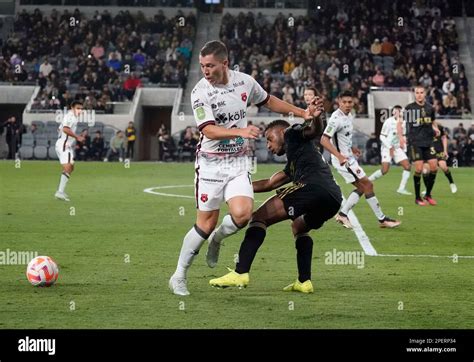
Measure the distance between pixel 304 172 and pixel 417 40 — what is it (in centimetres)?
4018

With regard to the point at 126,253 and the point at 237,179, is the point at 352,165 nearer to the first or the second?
the point at 126,253

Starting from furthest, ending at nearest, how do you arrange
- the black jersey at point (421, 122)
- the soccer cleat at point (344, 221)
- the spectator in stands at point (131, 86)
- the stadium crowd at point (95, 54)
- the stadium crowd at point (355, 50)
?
the stadium crowd at point (95, 54)
the spectator in stands at point (131, 86)
the stadium crowd at point (355, 50)
the black jersey at point (421, 122)
the soccer cleat at point (344, 221)

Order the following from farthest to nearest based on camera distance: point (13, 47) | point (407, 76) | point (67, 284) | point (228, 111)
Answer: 1. point (13, 47)
2. point (407, 76)
3. point (67, 284)
4. point (228, 111)

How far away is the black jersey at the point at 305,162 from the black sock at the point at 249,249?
0.79 metres

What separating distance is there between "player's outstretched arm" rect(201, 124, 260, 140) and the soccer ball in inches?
90.9

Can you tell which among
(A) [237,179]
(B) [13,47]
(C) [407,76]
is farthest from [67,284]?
(B) [13,47]

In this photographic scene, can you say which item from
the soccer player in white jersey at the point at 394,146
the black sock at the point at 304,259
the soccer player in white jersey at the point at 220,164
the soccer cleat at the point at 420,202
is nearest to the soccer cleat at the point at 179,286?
the soccer player in white jersey at the point at 220,164

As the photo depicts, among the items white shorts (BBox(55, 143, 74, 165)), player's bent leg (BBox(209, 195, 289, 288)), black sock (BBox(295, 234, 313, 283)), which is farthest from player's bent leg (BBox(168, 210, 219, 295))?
white shorts (BBox(55, 143, 74, 165))

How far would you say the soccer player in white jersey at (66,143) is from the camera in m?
22.8

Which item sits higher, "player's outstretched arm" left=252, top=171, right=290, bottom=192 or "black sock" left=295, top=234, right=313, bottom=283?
"player's outstretched arm" left=252, top=171, right=290, bottom=192

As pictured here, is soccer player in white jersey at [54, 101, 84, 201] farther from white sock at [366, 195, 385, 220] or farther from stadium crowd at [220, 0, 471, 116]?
stadium crowd at [220, 0, 471, 116]

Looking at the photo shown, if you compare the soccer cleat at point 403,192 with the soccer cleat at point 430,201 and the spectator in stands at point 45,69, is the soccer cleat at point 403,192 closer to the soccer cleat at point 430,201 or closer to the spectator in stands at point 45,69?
the soccer cleat at point 430,201

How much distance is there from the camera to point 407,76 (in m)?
46.2

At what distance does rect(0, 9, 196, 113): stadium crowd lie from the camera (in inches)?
1831
